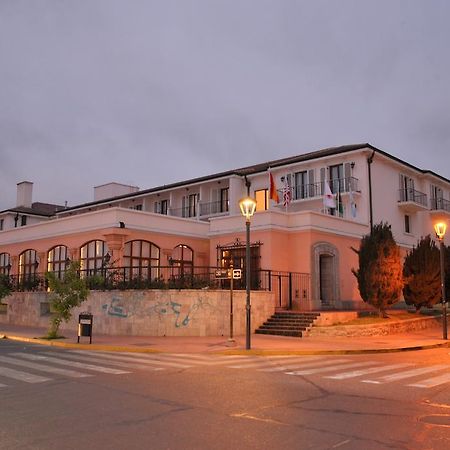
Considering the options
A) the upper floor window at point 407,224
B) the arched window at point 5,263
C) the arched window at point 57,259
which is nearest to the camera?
the arched window at point 57,259

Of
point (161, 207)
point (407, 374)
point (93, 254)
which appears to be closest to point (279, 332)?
point (407, 374)

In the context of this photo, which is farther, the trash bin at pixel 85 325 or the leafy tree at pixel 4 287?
the leafy tree at pixel 4 287

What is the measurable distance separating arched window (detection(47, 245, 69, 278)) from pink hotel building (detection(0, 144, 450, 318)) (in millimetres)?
61

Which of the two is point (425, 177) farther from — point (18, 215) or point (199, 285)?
point (18, 215)

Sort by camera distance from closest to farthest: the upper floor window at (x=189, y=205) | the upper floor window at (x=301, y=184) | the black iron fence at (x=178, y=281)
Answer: the black iron fence at (x=178, y=281)
the upper floor window at (x=301, y=184)
the upper floor window at (x=189, y=205)

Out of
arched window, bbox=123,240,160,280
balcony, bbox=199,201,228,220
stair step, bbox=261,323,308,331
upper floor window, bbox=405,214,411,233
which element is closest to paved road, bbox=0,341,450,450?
stair step, bbox=261,323,308,331

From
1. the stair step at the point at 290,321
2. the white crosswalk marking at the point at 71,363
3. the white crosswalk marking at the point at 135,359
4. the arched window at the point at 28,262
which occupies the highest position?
the arched window at the point at 28,262

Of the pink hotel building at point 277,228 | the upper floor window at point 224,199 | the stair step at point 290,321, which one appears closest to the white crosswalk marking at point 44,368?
the pink hotel building at point 277,228

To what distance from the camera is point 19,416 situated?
7.61 meters

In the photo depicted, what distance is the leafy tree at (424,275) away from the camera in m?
28.3

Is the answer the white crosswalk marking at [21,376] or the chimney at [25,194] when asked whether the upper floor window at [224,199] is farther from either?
the white crosswalk marking at [21,376]

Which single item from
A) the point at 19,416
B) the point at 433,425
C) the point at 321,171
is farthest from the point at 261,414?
the point at 321,171

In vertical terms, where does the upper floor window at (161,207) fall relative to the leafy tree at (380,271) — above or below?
above

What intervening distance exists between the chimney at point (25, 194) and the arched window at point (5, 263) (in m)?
21.6
